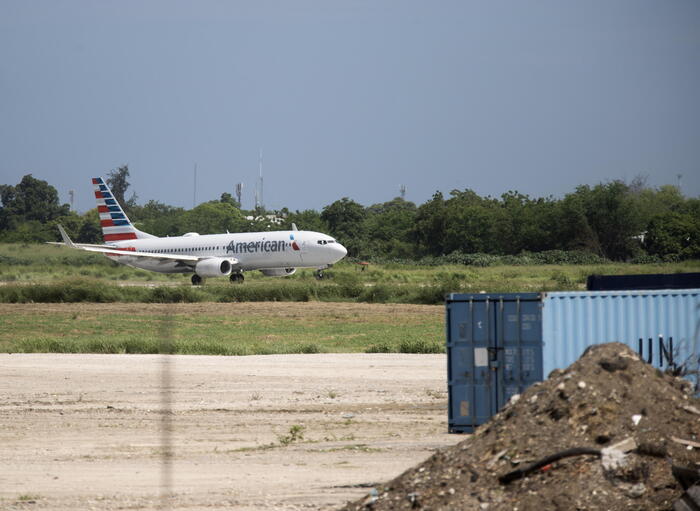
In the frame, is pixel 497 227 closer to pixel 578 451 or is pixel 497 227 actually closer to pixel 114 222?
pixel 114 222

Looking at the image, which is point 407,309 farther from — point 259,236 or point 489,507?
point 489,507

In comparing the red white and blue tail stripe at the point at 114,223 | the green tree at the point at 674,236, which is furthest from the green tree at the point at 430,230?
the red white and blue tail stripe at the point at 114,223

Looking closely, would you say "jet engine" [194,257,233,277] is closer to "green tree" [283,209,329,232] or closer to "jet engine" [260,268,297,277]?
"jet engine" [260,268,297,277]

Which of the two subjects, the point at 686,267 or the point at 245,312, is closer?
the point at 245,312

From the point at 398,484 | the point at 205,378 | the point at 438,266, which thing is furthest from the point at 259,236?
the point at 398,484

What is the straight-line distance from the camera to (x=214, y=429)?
63.7 ft

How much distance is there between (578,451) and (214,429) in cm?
909

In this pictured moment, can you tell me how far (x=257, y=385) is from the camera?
25859 mm

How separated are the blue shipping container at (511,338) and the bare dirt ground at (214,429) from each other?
107 cm

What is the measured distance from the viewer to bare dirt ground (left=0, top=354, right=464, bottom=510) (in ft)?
45.9

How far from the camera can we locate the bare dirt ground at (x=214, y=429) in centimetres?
1398

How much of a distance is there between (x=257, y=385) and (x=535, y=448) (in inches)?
573

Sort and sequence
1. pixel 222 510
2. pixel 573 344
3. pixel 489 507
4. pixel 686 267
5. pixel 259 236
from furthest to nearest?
pixel 259 236
pixel 686 267
pixel 573 344
pixel 222 510
pixel 489 507

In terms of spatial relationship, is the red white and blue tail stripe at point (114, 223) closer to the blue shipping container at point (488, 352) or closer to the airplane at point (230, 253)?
the airplane at point (230, 253)
